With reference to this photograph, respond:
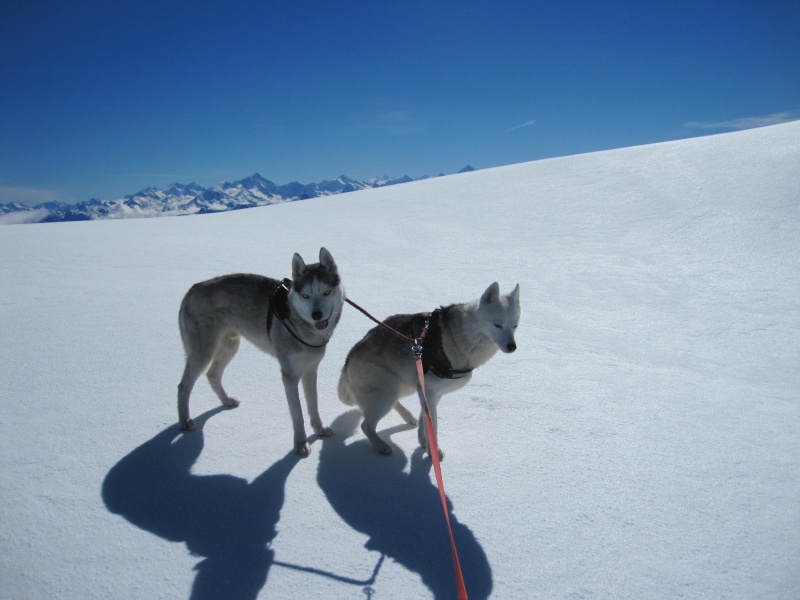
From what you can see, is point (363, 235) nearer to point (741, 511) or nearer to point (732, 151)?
point (741, 511)

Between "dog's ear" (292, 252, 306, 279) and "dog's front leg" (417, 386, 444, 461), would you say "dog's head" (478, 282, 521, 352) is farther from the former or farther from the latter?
"dog's ear" (292, 252, 306, 279)

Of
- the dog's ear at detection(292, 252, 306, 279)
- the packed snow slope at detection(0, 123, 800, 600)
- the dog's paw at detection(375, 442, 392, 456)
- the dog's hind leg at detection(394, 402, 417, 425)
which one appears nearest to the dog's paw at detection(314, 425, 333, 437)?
the packed snow slope at detection(0, 123, 800, 600)

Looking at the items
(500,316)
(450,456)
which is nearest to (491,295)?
(500,316)

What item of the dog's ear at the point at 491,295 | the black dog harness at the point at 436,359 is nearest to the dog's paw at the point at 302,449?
the black dog harness at the point at 436,359

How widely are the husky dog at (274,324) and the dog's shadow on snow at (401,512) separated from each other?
366 mm

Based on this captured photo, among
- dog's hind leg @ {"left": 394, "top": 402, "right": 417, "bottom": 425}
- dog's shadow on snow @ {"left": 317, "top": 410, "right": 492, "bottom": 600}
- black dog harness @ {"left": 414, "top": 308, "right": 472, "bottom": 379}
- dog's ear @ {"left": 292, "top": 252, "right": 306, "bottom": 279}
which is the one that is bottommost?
dog's shadow on snow @ {"left": 317, "top": 410, "right": 492, "bottom": 600}

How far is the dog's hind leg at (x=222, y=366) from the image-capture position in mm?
3867

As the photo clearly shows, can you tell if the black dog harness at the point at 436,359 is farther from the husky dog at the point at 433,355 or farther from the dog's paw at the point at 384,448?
the dog's paw at the point at 384,448

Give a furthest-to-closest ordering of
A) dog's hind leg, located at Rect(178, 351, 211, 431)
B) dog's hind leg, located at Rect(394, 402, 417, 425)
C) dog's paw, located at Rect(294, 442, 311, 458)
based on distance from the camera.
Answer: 1. dog's hind leg, located at Rect(394, 402, 417, 425)
2. dog's hind leg, located at Rect(178, 351, 211, 431)
3. dog's paw, located at Rect(294, 442, 311, 458)

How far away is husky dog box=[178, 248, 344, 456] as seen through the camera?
10.2ft

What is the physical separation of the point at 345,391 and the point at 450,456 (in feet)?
3.45

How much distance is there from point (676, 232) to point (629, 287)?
337 centimetres

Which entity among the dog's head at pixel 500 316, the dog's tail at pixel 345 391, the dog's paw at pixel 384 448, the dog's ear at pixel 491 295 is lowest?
the dog's paw at pixel 384 448

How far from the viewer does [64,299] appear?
21.5 feet
